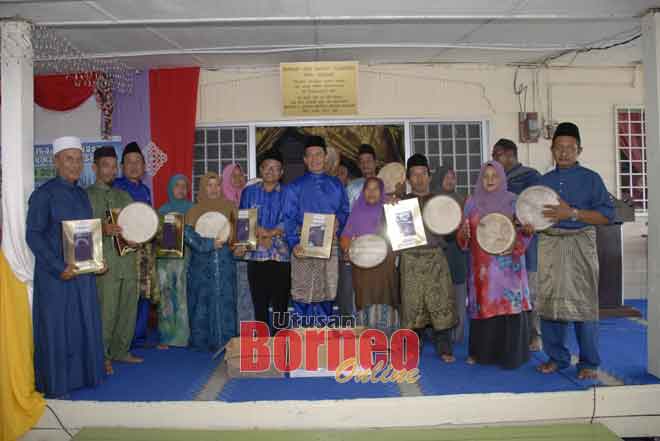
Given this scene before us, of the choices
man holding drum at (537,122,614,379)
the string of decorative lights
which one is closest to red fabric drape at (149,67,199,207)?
the string of decorative lights

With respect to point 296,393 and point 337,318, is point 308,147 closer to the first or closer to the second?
point 337,318

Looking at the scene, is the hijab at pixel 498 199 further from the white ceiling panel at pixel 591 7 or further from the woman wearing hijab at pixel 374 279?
the white ceiling panel at pixel 591 7

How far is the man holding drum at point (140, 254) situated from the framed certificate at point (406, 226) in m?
2.12

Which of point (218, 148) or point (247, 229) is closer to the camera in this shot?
point (247, 229)

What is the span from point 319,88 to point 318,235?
2.55 m

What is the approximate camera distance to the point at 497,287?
12.3 ft

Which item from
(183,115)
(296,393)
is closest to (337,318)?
(296,393)

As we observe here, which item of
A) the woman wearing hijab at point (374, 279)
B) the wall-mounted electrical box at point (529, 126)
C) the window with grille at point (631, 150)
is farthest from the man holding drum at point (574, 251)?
the window with grille at point (631, 150)

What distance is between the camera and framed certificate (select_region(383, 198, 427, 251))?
151 inches

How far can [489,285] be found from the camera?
12.4ft

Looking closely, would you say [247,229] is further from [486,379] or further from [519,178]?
[519,178]

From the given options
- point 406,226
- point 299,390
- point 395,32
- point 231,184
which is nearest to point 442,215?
point 406,226

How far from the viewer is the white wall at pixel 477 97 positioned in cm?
630

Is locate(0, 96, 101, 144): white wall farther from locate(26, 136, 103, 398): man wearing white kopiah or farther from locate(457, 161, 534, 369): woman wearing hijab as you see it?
locate(457, 161, 534, 369): woman wearing hijab
